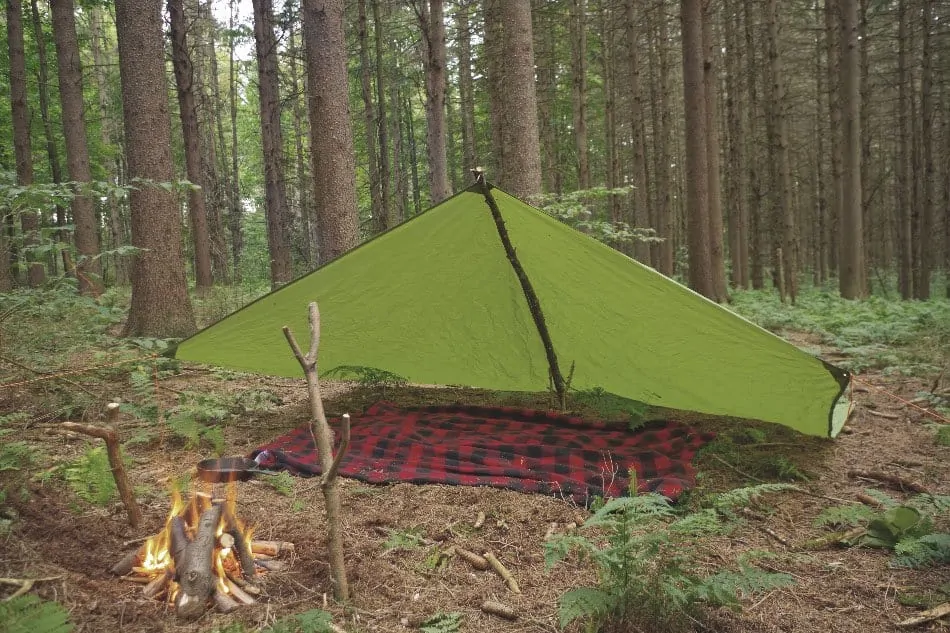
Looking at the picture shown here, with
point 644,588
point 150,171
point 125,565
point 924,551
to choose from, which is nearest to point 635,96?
point 150,171

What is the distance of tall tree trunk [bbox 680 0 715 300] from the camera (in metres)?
7.69

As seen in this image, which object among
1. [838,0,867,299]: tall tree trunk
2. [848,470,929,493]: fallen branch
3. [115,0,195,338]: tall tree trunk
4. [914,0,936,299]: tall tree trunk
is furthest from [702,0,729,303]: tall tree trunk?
[115,0,195,338]: tall tree trunk

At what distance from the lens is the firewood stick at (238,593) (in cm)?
170

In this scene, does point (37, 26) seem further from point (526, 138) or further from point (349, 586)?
point (349, 586)

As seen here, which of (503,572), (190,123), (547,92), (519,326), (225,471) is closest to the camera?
(503,572)

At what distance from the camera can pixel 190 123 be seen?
10.7 m

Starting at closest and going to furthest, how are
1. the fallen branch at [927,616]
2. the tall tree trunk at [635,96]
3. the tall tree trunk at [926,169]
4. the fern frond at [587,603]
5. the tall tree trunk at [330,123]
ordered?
the fern frond at [587,603] → the fallen branch at [927,616] → the tall tree trunk at [330,123] → the tall tree trunk at [926,169] → the tall tree trunk at [635,96]

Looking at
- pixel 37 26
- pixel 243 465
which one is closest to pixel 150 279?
pixel 243 465

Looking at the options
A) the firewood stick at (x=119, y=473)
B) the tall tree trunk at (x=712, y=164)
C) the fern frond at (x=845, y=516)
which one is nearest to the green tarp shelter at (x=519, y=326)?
the fern frond at (x=845, y=516)

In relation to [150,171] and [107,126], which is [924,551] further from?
[107,126]

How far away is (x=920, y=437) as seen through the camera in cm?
335

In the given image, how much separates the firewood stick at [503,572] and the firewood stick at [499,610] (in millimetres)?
116

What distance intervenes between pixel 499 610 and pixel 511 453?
4.86ft

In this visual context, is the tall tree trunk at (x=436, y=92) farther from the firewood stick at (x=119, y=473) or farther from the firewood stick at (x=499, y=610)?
the firewood stick at (x=499, y=610)
